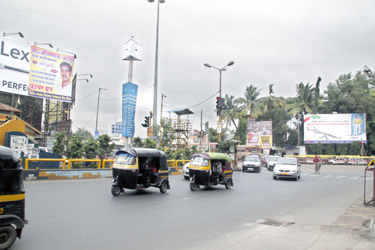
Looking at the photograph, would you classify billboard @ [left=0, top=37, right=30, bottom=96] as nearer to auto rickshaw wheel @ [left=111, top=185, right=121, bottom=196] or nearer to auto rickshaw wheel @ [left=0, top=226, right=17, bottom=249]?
auto rickshaw wheel @ [left=111, top=185, right=121, bottom=196]

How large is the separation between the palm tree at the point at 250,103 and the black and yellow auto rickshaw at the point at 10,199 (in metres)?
60.6

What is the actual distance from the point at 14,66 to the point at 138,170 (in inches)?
714

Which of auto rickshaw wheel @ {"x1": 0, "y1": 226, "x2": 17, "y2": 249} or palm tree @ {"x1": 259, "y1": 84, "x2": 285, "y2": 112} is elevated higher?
palm tree @ {"x1": 259, "y1": 84, "x2": 285, "y2": 112}

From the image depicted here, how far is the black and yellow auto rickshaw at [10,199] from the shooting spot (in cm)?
516

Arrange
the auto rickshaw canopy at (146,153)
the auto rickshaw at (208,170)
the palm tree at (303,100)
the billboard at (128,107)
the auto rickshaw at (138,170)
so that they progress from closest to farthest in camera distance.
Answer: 1. the auto rickshaw at (138,170)
2. the auto rickshaw canopy at (146,153)
3. the auto rickshaw at (208,170)
4. the billboard at (128,107)
5. the palm tree at (303,100)

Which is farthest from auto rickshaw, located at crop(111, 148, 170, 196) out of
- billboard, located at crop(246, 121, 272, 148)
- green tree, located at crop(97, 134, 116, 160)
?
billboard, located at crop(246, 121, 272, 148)

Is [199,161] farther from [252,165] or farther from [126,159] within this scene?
Result: [252,165]

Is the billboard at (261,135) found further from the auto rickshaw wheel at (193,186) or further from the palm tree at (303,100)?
the auto rickshaw wheel at (193,186)

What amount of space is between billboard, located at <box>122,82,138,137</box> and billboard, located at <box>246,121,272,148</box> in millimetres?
43057

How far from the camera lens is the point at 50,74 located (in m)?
26.2

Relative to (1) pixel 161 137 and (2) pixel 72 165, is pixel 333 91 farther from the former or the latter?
(2) pixel 72 165

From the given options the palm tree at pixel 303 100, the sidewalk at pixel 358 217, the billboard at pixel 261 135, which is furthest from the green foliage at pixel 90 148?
the palm tree at pixel 303 100

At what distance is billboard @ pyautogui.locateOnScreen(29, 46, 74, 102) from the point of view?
25.2 meters

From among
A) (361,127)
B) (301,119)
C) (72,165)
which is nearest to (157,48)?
(72,165)
